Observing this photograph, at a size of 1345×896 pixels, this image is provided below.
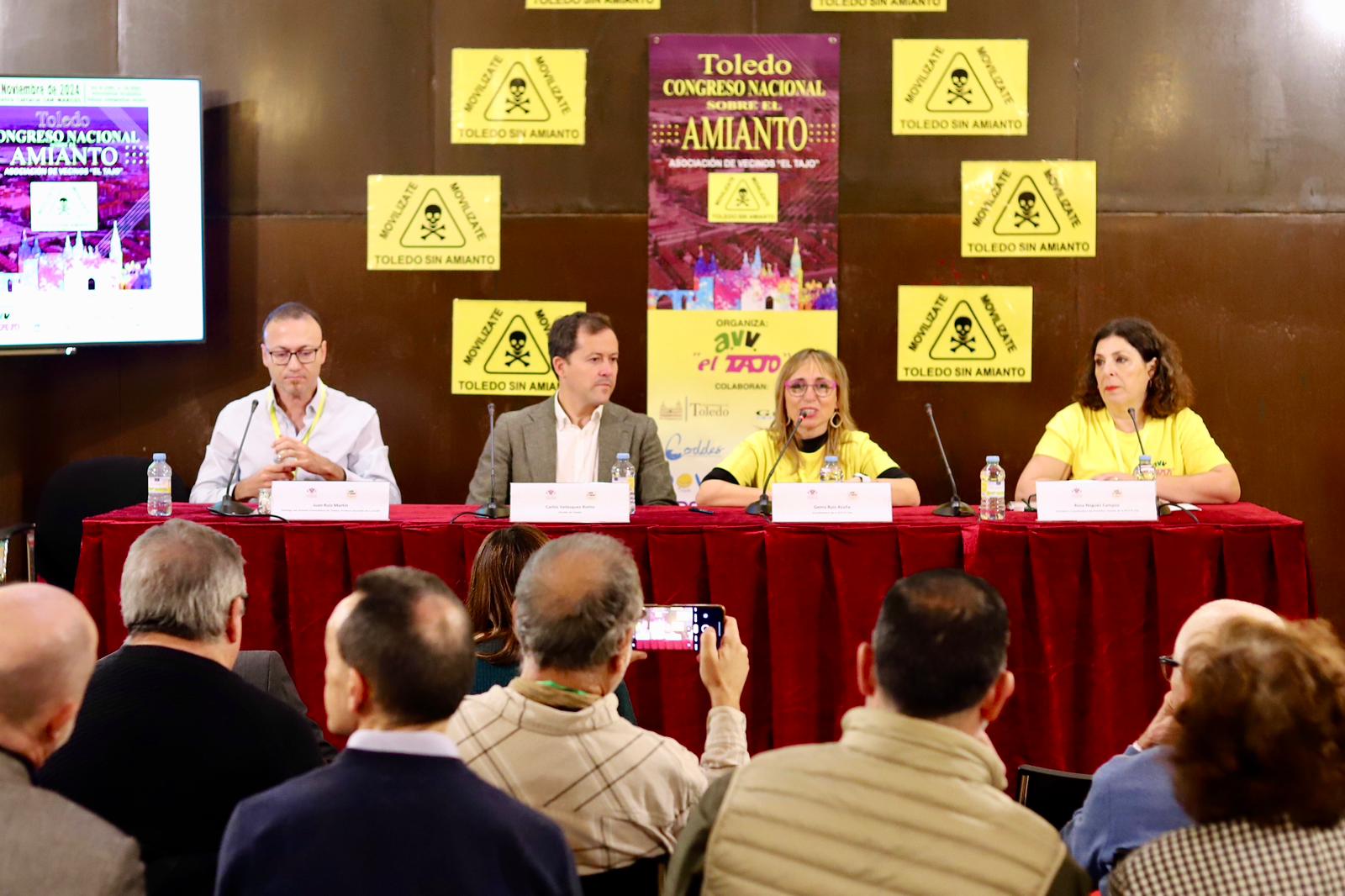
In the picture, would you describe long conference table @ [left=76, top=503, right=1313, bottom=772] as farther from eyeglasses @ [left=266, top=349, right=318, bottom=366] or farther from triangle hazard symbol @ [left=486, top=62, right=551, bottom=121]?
triangle hazard symbol @ [left=486, top=62, right=551, bottom=121]

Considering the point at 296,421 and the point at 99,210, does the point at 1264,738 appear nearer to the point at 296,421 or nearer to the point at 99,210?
the point at 296,421

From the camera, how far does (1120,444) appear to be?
157 inches

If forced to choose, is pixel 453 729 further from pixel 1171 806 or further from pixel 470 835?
pixel 1171 806

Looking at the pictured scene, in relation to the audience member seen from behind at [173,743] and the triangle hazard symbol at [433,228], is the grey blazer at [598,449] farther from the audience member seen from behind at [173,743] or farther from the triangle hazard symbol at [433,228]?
the audience member seen from behind at [173,743]

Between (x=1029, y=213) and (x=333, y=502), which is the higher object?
(x=1029, y=213)

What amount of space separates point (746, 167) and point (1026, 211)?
101 centimetres

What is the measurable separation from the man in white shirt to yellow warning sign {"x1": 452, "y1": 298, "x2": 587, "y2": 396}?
1.71 feet

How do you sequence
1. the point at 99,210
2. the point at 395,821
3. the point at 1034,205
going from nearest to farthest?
the point at 395,821, the point at 99,210, the point at 1034,205

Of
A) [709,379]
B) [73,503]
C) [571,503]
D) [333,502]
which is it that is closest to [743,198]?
[709,379]

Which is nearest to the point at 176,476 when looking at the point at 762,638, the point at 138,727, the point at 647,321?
the point at 647,321

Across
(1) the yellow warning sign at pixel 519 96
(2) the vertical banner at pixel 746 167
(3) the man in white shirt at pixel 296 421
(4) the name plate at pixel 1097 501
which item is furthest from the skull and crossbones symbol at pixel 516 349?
(4) the name plate at pixel 1097 501

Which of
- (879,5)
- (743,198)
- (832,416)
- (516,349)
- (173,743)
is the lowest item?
(173,743)

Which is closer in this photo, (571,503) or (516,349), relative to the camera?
(571,503)

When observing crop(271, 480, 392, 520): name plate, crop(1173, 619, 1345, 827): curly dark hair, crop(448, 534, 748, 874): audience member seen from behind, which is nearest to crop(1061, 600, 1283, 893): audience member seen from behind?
crop(1173, 619, 1345, 827): curly dark hair
